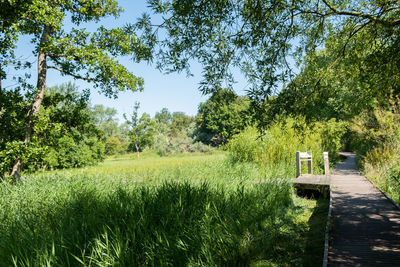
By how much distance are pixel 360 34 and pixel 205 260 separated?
575cm

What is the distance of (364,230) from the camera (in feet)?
15.8

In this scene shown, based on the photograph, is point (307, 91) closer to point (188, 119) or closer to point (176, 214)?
point (176, 214)

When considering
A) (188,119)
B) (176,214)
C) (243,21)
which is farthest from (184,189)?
(188,119)

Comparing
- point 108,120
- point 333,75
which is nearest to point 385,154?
point 333,75

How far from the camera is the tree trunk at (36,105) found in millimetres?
8016

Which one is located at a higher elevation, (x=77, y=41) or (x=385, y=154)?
(x=77, y=41)

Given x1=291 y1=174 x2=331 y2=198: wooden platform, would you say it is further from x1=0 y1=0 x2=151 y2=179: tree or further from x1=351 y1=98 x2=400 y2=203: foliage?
x1=0 y1=0 x2=151 y2=179: tree

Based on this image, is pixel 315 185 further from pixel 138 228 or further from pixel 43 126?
pixel 43 126

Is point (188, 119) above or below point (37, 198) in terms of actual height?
above

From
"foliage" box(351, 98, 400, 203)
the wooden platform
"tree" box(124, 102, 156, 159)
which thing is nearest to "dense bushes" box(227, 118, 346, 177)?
the wooden platform

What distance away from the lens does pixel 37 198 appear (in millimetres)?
6004

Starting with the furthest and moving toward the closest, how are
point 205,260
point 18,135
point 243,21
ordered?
1. point 18,135
2. point 243,21
3. point 205,260

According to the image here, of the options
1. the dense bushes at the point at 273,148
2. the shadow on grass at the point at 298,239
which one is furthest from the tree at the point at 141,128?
the shadow on grass at the point at 298,239

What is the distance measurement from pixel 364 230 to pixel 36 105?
940 centimetres
